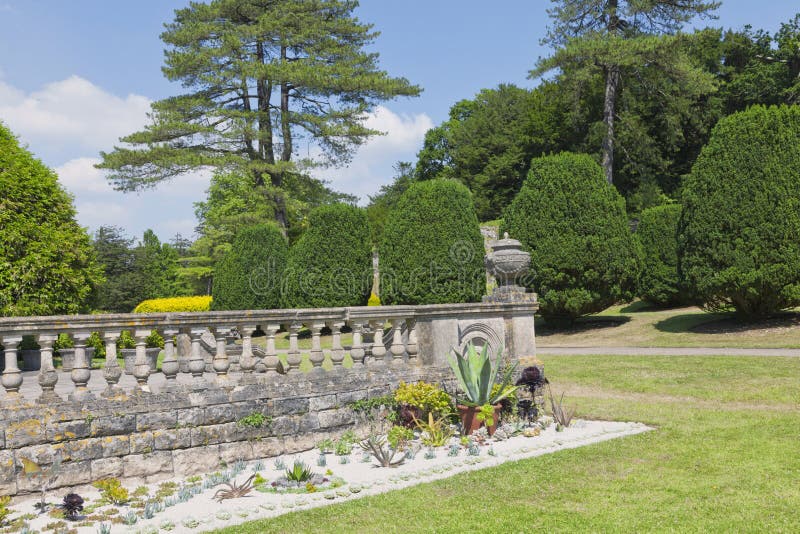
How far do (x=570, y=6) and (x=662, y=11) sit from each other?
3373mm

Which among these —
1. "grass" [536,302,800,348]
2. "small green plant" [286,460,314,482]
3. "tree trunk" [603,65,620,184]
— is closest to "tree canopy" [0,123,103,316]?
"small green plant" [286,460,314,482]

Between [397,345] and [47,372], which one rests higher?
[47,372]

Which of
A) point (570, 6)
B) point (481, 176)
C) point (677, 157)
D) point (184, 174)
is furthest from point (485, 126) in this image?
point (184, 174)

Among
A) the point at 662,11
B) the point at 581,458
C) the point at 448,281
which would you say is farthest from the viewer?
the point at 662,11

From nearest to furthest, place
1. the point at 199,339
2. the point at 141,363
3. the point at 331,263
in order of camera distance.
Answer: the point at 141,363 → the point at 199,339 → the point at 331,263

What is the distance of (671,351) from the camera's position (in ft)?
45.8

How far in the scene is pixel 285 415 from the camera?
6191 mm

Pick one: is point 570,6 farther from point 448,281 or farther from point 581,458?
point 581,458

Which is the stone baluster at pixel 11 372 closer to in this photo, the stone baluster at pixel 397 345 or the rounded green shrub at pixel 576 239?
the stone baluster at pixel 397 345

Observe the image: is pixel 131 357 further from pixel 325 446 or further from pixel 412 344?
pixel 412 344

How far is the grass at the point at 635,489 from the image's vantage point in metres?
4.22

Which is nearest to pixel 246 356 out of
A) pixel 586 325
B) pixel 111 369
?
pixel 111 369

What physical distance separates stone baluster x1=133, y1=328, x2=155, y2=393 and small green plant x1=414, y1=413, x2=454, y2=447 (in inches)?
112

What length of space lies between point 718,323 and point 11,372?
55.7 feet
